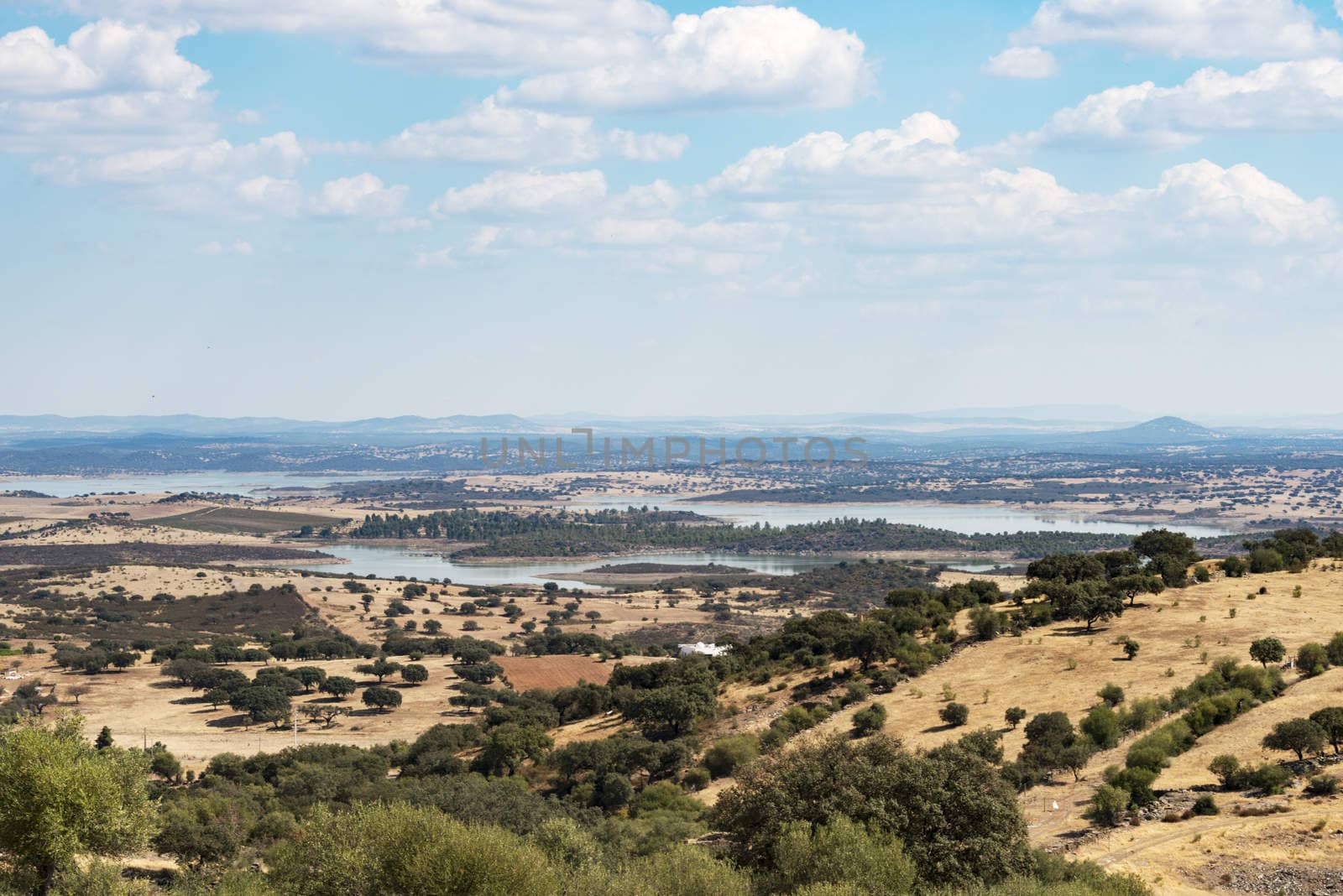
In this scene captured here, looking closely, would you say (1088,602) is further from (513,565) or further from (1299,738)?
(513,565)

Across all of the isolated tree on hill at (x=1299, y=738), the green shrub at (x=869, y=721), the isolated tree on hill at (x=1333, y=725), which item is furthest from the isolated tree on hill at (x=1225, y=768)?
the green shrub at (x=869, y=721)

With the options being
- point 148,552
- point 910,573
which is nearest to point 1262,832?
point 910,573

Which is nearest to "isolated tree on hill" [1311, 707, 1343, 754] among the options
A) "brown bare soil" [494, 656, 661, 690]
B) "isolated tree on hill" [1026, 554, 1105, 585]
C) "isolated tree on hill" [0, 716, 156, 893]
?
"isolated tree on hill" [1026, 554, 1105, 585]

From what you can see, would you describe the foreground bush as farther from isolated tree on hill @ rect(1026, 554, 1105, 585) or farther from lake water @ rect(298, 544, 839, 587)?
lake water @ rect(298, 544, 839, 587)

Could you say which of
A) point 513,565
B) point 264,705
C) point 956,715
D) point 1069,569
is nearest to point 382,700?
point 264,705

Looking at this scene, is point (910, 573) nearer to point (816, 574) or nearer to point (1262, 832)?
point (816, 574)

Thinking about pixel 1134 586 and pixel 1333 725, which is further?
pixel 1134 586

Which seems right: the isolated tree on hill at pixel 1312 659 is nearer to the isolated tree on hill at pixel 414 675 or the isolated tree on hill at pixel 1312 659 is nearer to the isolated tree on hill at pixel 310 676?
the isolated tree on hill at pixel 414 675
